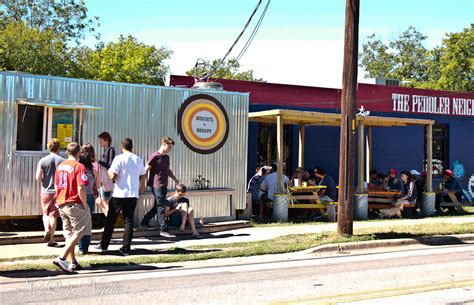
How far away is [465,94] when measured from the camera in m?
24.1

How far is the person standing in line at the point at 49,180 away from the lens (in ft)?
37.0

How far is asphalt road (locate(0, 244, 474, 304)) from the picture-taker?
7.55 m

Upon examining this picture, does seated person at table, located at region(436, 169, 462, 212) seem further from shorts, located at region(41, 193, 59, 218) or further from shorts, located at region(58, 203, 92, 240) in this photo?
shorts, located at region(58, 203, 92, 240)

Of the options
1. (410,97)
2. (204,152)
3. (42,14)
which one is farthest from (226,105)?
(42,14)

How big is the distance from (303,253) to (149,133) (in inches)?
182

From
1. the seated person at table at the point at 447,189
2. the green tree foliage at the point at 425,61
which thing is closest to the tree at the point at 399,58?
the green tree foliage at the point at 425,61

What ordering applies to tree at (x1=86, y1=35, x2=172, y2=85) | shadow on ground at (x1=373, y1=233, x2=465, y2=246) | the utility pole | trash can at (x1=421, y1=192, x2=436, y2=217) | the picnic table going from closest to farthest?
the utility pole → shadow on ground at (x1=373, y1=233, x2=465, y2=246) → the picnic table → trash can at (x1=421, y1=192, x2=436, y2=217) → tree at (x1=86, y1=35, x2=172, y2=85)

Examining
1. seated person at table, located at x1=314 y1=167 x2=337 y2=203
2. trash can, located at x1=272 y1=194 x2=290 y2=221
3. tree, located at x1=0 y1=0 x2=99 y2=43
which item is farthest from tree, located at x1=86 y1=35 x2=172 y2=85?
trash can, located at x1=272 y1=194 x2=290 y2=221

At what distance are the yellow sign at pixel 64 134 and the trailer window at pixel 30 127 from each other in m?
0.37

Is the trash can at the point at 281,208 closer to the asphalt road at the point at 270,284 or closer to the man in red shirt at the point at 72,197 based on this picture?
the asphalt road at the point at 270,284

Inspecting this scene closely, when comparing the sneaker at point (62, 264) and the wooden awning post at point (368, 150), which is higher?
the wooden awning post at point (368, 150)

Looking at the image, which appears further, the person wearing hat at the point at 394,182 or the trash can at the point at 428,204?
the trash can at the point at 428,204

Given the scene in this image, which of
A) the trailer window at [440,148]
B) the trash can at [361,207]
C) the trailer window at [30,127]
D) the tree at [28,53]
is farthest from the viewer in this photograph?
the tree at [28,53]

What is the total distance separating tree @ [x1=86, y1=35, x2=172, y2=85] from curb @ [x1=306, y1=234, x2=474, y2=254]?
Result: 33.7 m
